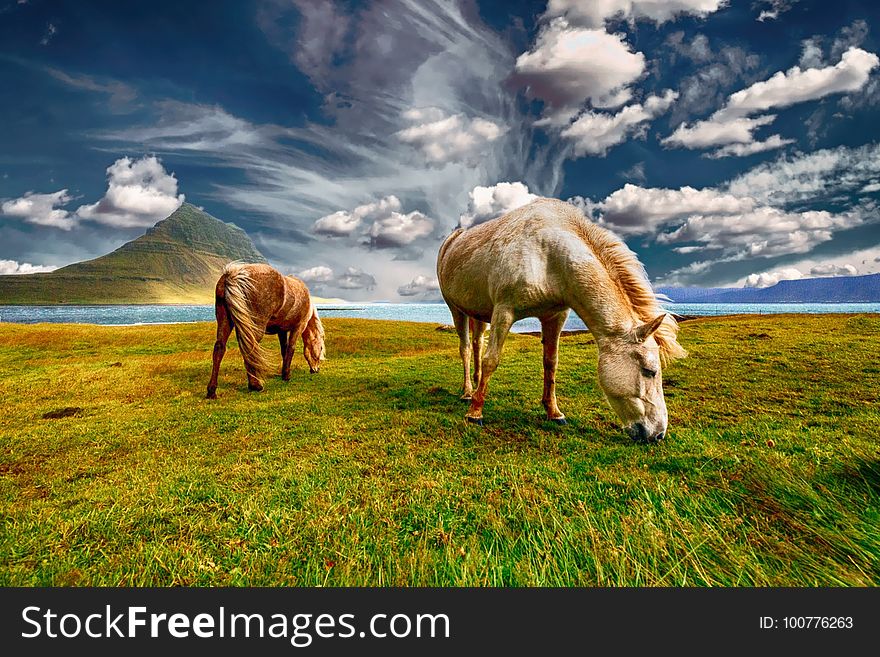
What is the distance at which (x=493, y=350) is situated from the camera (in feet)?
18.4

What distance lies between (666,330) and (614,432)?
1602 mm

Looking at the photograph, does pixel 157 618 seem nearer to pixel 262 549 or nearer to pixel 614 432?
A: pixel 262 549

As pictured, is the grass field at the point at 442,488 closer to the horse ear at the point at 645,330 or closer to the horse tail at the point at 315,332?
the horse ear at the point at 645,330

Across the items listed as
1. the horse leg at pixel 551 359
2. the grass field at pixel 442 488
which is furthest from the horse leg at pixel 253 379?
the horse leg at pixel 551 359

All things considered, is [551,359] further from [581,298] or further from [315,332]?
[315,332]

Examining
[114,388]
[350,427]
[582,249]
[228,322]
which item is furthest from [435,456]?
[114,388]

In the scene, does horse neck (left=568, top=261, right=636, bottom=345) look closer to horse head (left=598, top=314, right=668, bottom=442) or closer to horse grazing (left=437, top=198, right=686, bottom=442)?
horse grazing (left=437, top=198, right=686, bottom=442)

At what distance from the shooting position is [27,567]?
227cm

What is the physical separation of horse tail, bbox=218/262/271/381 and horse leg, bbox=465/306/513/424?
5.56 meters

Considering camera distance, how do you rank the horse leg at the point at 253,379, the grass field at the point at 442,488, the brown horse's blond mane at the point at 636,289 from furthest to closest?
the horse leg at the point at 253,379
the brown horse's blond mane at the point at 636,289
the grass field at the point at 442,488

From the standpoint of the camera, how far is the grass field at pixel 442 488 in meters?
2.00

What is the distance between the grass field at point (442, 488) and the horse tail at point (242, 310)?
1.11 meters

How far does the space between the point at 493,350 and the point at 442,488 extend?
8.86 feet

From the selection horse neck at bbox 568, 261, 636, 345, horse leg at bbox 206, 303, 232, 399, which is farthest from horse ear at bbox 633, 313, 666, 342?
horse leg at bbox 206, 303, 232, 399
